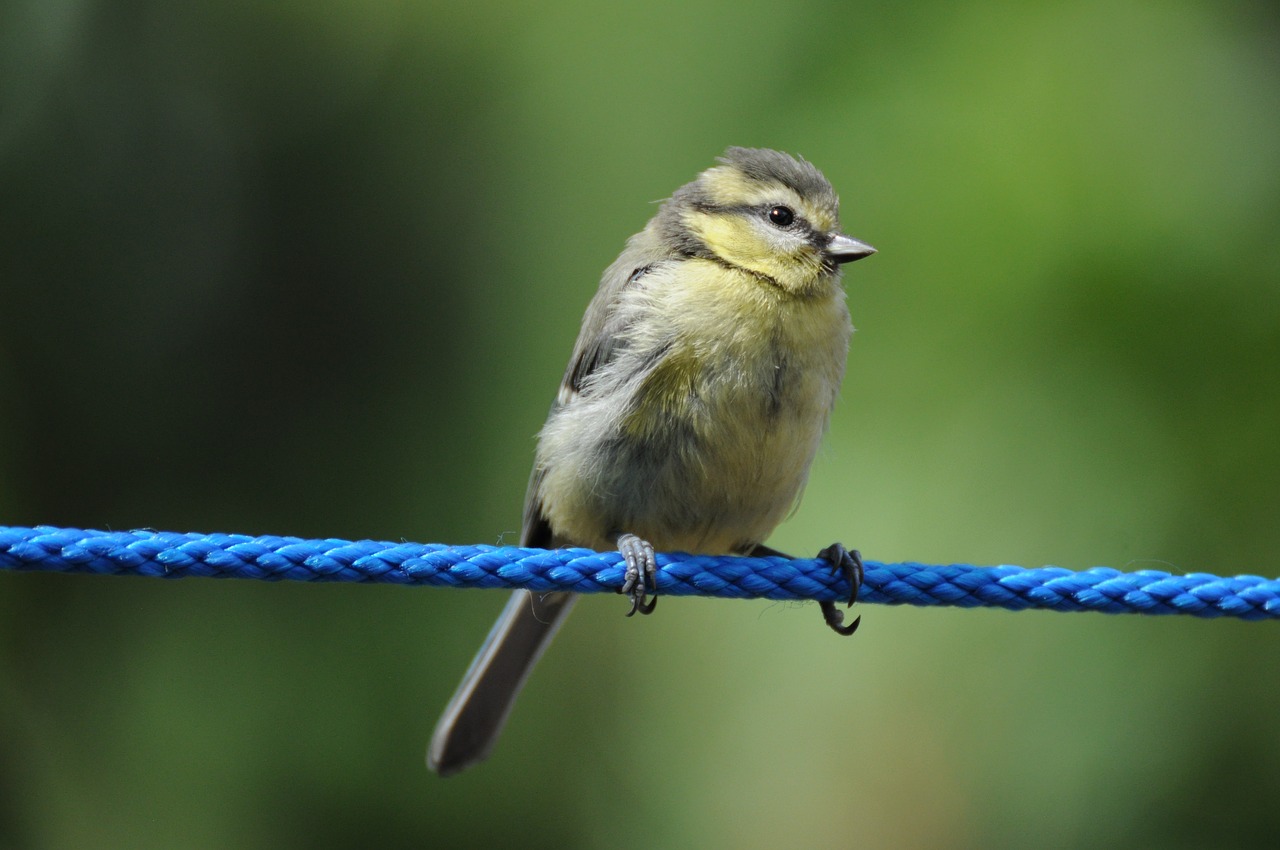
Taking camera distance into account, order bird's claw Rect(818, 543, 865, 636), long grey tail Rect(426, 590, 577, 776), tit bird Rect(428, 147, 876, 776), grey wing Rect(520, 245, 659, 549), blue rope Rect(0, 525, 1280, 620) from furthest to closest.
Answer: long grey tail Rect(426, 590, 577, 776), grey wing Rect(520, 245, 659, 549), tit bird Rect(428, 147, 876, 776), bird's claw Rect(818, 543, 865, 636), blue rope Rect(0, 525, 1280, 620)

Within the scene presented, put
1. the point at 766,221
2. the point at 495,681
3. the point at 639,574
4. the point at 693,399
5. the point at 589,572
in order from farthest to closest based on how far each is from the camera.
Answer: the point at 495,681, the point at 766,221, the point at 693,399, the point at 639,574, the point at 589,572

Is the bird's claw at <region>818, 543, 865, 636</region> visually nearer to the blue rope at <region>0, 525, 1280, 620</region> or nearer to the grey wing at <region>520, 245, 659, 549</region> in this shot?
the blue rope at <region>0, 525, 1280, 620</region>

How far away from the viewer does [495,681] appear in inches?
156

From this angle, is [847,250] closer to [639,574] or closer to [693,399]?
[693,399]

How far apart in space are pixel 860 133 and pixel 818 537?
167 centimetres

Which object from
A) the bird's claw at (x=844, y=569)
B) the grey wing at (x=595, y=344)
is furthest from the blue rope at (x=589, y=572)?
the grey wing at (x=595, y=344)

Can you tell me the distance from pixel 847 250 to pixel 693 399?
0.74 m

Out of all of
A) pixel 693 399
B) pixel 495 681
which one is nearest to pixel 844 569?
pixel 693 399

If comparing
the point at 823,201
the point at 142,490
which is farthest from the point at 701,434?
the point at 142,490

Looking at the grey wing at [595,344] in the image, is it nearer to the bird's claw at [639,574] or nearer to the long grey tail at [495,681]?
the long grey tail at [495,681]

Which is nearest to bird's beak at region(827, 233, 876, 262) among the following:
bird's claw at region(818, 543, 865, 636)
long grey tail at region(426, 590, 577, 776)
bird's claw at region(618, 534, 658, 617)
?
bird's claw at region(818, 543, 865, 636)

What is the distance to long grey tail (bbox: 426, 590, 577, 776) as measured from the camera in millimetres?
3877

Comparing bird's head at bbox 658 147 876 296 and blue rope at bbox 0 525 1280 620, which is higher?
bird's head at bbox 658 147 876 296

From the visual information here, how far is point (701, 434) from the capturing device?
3.36m
